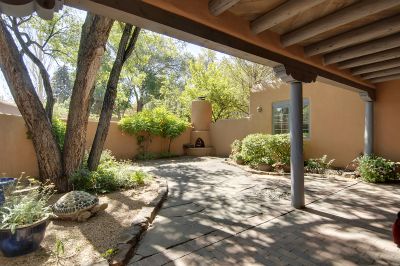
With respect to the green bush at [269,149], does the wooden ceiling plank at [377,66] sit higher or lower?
higher

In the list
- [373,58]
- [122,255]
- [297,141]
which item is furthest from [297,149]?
[122,255]

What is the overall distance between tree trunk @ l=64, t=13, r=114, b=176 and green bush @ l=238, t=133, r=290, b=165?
17.2 ft

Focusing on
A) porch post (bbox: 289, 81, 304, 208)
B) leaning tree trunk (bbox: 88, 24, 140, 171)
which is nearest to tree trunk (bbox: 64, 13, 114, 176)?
leaning tree trunk (bbox: 88, 24, 140, 171)

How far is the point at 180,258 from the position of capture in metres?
2.76

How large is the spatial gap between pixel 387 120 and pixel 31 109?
27.8 feet

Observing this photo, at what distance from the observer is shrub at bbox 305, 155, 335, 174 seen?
7634 millimetres

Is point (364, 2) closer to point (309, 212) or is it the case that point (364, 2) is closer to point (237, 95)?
point (309, 212)

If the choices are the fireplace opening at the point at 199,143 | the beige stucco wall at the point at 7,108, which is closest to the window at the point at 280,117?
the fireplace opening at the point at 199,143

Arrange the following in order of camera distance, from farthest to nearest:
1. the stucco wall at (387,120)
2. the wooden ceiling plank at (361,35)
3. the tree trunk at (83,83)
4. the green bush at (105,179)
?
1. the stucco wall at (387,120)
2. the green bush at (105,179)
3. the tree trunk at (83,83)
4. the wooden ceiling plank at (361,35)

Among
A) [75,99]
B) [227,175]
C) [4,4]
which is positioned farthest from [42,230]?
[227,175]

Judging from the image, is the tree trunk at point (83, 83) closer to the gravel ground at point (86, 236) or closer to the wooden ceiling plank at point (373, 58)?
the gravel ground at point (86, 236)

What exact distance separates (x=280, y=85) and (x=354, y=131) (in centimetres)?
313

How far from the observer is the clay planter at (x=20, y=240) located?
8.54 ft

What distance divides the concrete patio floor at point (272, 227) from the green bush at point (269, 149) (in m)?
2.03
